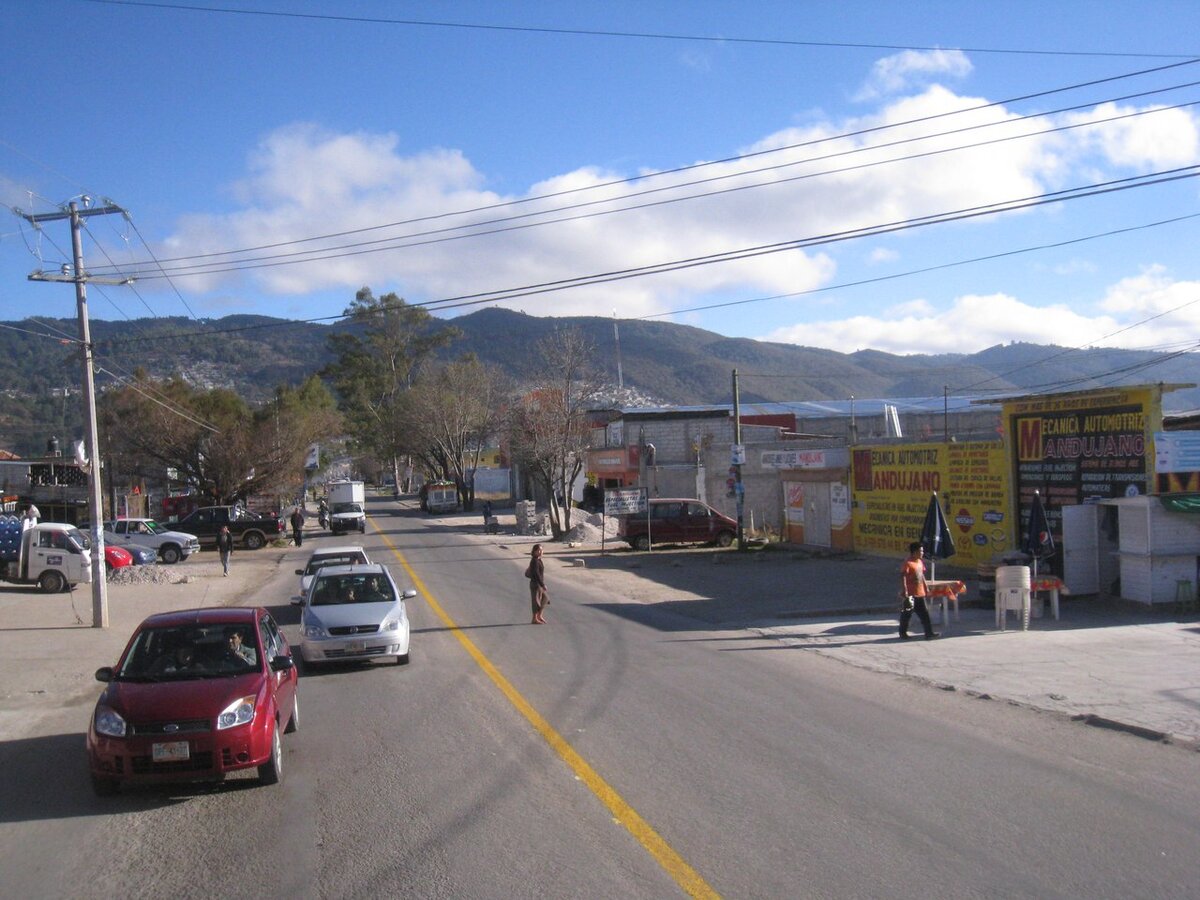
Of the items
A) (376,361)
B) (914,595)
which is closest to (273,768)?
(914,595)

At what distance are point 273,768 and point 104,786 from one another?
4.19 ft

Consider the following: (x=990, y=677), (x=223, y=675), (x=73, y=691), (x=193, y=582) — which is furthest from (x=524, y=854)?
(x=193, y=582)

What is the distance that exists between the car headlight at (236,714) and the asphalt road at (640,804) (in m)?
0.61

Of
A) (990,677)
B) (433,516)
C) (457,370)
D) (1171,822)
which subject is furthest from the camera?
(457,370)

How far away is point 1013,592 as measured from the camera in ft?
53.3

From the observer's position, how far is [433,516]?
223 ft

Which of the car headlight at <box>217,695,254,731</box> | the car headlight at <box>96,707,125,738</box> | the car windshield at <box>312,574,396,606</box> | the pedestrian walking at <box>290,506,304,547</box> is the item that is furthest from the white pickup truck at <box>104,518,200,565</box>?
the car headlight at <box>217,695,254,731</box>

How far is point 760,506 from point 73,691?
31813 mm

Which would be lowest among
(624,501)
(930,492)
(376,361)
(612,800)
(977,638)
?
(977,638)

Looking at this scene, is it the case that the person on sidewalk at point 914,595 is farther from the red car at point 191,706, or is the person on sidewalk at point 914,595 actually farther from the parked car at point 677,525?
the parked car at point 677,525

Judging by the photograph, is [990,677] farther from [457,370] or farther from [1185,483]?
[457,370]

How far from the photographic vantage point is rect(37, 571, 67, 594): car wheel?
87.4ft

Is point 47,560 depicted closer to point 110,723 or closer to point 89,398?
point 89,398

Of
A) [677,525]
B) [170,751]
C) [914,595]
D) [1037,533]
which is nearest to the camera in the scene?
[170,751]
